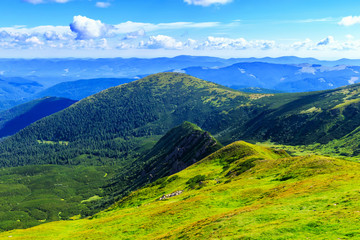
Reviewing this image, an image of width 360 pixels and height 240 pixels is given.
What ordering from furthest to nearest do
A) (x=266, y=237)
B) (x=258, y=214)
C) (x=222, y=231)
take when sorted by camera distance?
1. (x=258, y=214)
2. (x=222, y=231)
3. (x=266, y=237)

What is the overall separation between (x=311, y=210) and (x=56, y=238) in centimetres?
7475

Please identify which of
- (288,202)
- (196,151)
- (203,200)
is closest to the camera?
(288,202)

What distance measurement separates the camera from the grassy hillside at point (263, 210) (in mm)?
39688

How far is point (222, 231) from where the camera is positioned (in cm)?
4419

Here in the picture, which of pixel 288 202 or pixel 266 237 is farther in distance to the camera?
pixel 288 202

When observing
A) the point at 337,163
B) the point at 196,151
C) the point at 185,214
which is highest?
the point at 337,163

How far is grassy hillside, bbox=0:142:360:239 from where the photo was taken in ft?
130

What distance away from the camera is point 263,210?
50.9m

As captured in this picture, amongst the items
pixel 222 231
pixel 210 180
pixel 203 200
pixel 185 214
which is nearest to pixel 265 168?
pixel 210 180

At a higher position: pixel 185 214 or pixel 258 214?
pixel 258 214

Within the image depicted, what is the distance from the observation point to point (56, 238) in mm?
81125

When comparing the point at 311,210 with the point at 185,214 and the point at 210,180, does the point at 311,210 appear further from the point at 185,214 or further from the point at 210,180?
the point at 210,180

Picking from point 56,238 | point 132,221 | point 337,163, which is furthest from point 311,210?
point 56,238

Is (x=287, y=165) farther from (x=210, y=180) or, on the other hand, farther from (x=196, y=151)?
(x=196, y=151)
